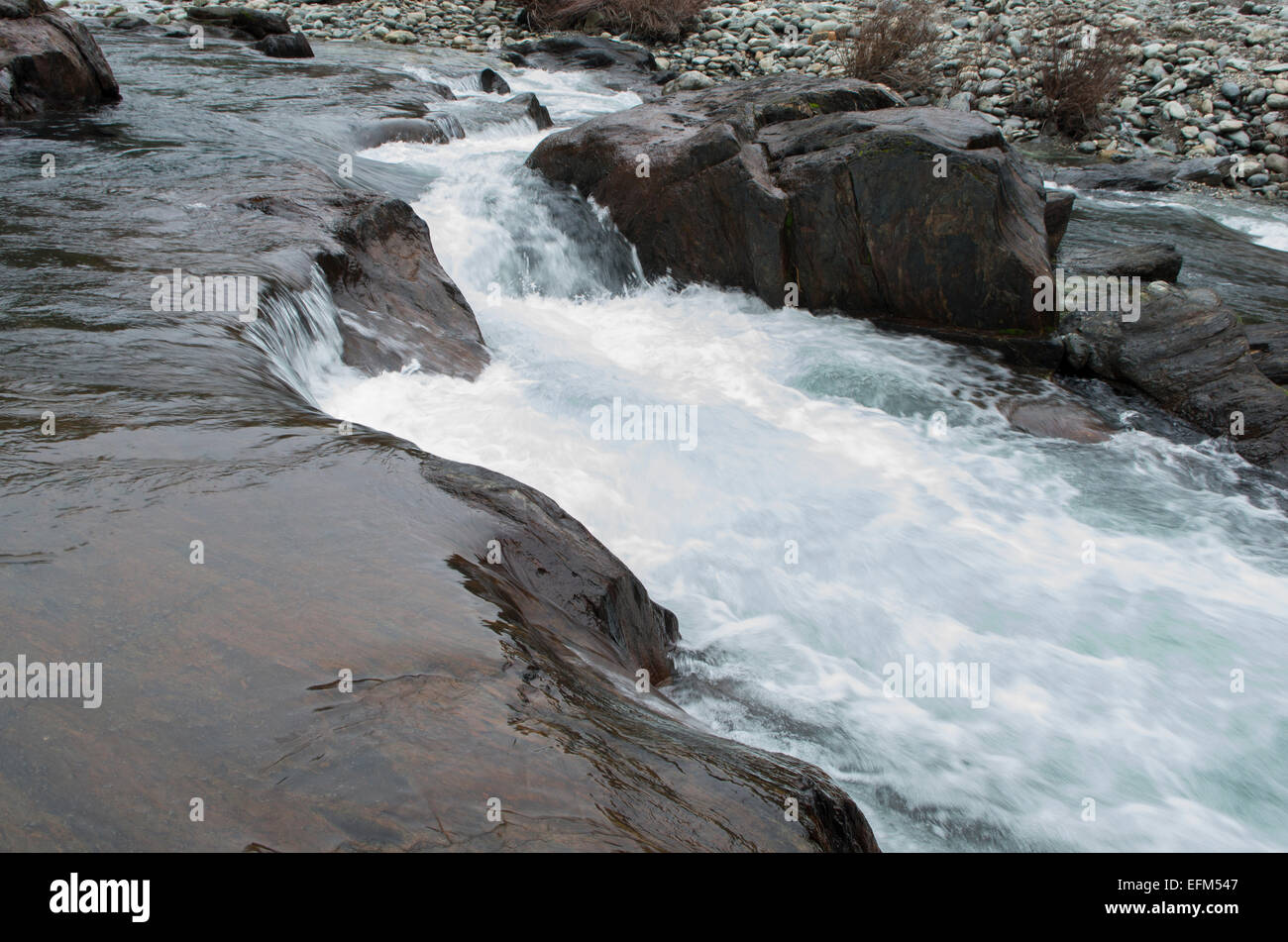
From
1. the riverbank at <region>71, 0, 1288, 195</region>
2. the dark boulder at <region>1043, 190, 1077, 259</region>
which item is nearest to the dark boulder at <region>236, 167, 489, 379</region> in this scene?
the dark boulder at <region>1043, 190, 1077, 259</region>

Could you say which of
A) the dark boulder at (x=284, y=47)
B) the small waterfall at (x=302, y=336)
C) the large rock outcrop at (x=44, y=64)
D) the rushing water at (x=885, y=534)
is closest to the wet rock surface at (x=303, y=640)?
the small waterfall at (x=302, y=336)

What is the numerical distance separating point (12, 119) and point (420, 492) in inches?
302

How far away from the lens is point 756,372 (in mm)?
7344

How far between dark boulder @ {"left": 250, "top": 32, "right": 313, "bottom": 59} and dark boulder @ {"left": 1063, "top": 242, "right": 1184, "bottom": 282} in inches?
454

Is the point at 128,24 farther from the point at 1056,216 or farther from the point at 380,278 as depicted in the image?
the point at 1056,216

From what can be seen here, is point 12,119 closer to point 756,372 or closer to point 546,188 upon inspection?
point 546,188

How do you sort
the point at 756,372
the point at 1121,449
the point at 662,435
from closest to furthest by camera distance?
1. the point at 662,435
2. the point at 1121,449
3. the point at 756,372

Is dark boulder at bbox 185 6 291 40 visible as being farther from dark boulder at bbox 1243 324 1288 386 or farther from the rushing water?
dark boulder at bbox 1243 324 1288 386

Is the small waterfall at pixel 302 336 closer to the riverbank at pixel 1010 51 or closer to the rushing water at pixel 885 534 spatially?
the rushing water at pixel 885 534

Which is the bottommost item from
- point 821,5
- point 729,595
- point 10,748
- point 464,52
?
point 729,595

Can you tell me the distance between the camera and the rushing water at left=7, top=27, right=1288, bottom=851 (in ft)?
12.1

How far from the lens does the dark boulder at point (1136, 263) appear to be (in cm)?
829

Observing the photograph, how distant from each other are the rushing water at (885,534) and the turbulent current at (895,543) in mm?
17
